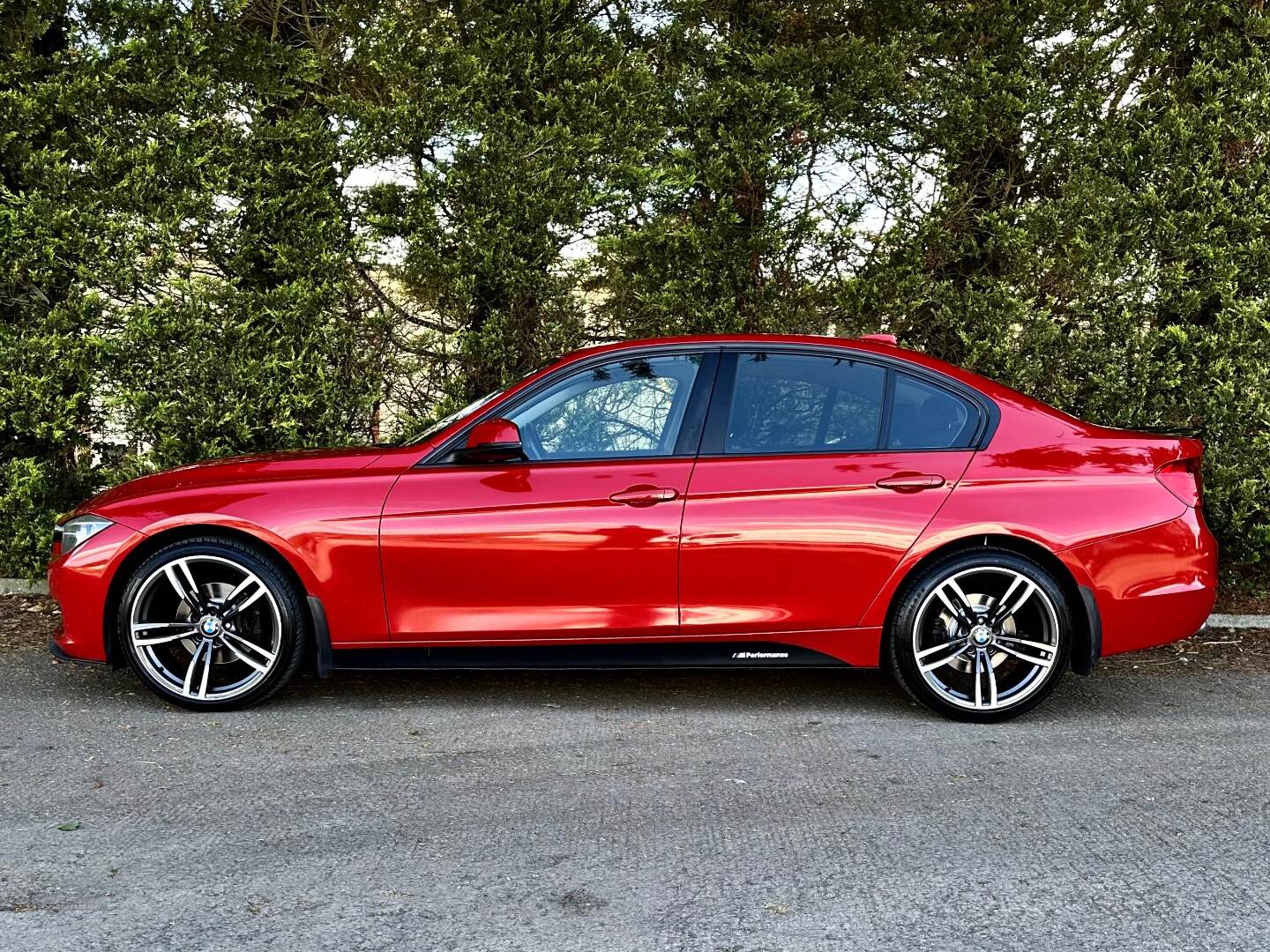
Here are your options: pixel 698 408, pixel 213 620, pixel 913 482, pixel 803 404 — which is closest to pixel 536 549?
pixel 698 408

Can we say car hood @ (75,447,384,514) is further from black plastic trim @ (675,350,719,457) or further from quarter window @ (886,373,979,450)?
quarter window @ (886,373,979,450)

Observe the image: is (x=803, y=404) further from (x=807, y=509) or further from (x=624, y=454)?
(x=624, y=454)

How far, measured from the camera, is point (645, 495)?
5.40m

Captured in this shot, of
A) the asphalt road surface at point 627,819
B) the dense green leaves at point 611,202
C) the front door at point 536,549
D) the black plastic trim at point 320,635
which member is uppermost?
the dense green leaves at point 611,202

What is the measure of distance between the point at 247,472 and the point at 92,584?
2.67 ft

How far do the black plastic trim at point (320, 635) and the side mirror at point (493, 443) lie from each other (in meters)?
0.89

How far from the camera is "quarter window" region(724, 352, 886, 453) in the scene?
5.54 meters

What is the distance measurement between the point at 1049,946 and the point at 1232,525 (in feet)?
17.6

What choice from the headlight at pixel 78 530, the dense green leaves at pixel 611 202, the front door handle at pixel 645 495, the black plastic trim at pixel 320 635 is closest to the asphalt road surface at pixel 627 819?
the black plastic trim at pixel 320 635

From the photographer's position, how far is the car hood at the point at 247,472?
5605mm

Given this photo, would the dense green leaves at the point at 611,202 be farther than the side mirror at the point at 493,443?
Yes

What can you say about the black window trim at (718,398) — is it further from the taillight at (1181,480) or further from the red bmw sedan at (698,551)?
the taillight at (1181,480)

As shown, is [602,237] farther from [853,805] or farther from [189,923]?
[189,923]

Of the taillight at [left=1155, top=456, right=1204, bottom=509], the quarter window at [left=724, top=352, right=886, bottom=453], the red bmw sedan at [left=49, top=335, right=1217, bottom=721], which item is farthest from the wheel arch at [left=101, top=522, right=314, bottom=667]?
the taillight at [left=1155, top=456, right=1204, bottom=509]
